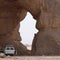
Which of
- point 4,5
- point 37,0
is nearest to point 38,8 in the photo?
point 37,0

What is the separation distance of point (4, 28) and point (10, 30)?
732 millimetres

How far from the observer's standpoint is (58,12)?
26.1 metres

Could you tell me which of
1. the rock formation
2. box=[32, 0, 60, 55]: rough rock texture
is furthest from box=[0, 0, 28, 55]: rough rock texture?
box=[32, 0, 60, 55]: rough rock texture

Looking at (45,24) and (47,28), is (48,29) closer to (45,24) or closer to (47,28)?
(47,28)

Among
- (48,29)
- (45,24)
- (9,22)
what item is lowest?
(9,22)

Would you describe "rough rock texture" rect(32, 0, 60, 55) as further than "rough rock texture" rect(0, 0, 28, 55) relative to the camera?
No


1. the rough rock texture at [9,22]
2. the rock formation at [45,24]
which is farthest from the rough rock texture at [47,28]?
the rough rock texture at [9,22]

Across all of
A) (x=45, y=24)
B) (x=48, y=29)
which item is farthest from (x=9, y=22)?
(x=48, y=29)

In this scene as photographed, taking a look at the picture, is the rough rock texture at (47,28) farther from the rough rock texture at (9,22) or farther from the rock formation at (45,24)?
the rough rock texture at (9,22)

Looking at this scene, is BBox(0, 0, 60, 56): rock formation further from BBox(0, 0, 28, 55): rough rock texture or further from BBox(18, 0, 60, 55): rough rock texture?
BBox(0, 0, 28, 55): rough rock texture

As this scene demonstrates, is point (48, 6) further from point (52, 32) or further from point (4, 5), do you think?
point (4, 5)

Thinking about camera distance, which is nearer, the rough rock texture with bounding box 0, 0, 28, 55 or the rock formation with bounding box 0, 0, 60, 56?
the rock formation with bounding box 0, 0, 60, 56

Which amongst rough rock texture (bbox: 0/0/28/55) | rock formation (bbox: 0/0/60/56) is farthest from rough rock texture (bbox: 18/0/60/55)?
rough rock texture (bbox: 0/0/28/55)

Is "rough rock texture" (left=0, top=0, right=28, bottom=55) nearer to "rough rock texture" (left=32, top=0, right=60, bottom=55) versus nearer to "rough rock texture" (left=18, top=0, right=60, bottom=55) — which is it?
"rough rock texture" (left=18, top=0, right=60, bottom=55)
